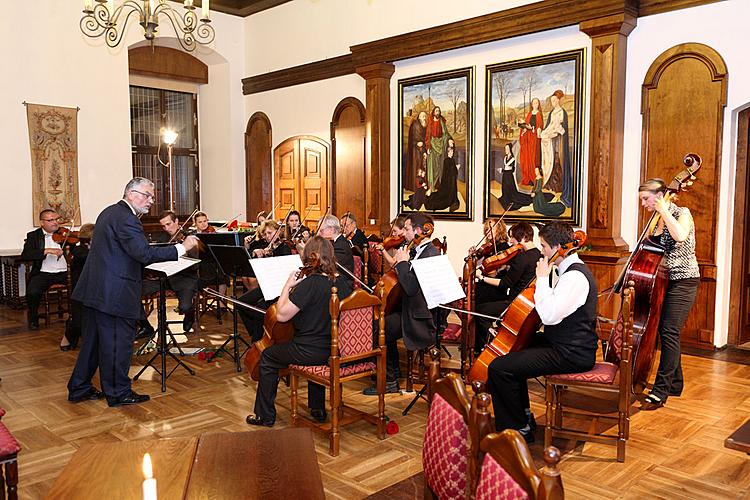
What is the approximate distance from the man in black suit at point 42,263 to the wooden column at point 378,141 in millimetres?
4185

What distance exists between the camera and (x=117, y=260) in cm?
473

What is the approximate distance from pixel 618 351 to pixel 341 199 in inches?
264

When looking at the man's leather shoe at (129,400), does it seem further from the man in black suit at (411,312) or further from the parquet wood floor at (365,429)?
the man in black suit at (411,312)

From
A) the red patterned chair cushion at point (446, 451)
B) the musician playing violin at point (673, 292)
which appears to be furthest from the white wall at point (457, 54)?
the red patterned chair cushion at point (446, 451)

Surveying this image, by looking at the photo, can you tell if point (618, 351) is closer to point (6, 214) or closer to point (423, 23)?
point (423, 23)

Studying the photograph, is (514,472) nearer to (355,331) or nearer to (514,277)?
(355,331)

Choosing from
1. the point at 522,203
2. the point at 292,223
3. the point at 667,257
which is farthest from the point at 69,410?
the point at 522,203

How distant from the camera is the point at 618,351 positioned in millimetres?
4219

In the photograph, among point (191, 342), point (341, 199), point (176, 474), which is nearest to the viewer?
point (176, 474)

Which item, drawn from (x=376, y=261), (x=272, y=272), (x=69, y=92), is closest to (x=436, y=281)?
(x=272, y=272)

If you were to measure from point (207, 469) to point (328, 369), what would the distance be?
2008 millimetres

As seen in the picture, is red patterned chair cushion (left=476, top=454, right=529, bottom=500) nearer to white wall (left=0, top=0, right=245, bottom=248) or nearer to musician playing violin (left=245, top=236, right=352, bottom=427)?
musician playing violin (left=245, top=236, right=352, bottom=427)

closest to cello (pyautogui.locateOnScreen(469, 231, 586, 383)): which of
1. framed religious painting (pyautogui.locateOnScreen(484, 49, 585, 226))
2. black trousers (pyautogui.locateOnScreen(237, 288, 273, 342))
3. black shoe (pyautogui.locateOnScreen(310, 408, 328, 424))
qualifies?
black shoe (pyautogui.locateOnScreen(310, 408, 328, 424))

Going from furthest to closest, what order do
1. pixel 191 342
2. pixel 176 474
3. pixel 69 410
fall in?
pixel 191 342
pixel 69 410
pixel 176 474
